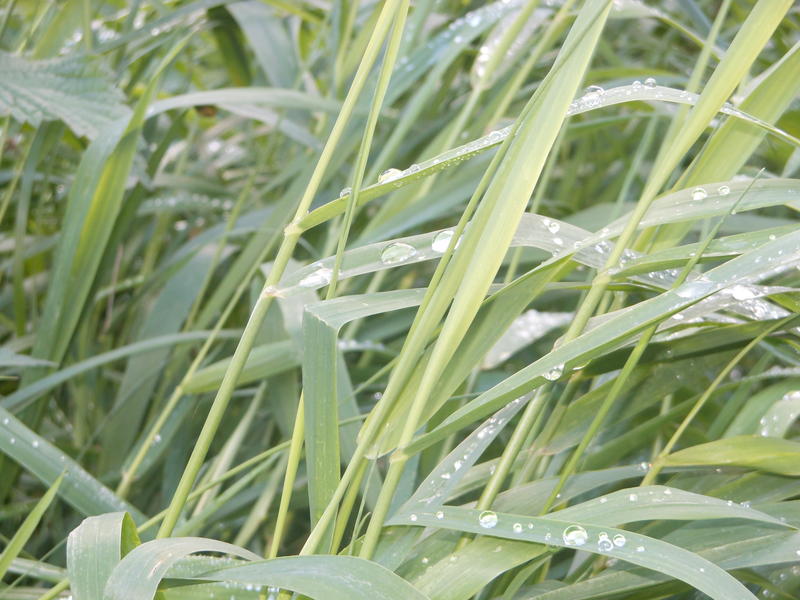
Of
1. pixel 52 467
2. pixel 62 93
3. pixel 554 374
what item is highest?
pixel 62 93

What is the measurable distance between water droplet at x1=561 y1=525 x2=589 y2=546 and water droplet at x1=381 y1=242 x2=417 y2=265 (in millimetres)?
180

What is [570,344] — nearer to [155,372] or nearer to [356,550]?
[356,550]

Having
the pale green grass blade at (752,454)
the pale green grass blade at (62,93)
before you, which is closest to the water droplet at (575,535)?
the pale green grass blade at (752,454)

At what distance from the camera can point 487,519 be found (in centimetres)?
40

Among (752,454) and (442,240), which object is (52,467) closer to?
(442,240)

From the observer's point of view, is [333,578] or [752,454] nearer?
[333,578]

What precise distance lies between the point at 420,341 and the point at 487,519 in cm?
9

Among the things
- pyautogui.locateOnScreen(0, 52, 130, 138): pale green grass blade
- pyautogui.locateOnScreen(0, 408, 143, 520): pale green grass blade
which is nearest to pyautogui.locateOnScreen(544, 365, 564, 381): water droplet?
pyautogui.locateOnScreen(0, 408, 143, 520): pale green grass blade

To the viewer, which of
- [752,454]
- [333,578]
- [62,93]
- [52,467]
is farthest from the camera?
[62,93]

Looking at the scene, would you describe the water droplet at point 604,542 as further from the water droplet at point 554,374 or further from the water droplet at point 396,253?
the water droplet at point 396,253

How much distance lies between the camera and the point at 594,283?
A: 46 centimetres

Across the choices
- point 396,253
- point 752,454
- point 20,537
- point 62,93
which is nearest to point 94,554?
point 20,537

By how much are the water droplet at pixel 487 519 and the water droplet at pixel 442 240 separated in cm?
16

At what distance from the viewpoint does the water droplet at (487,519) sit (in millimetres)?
396
